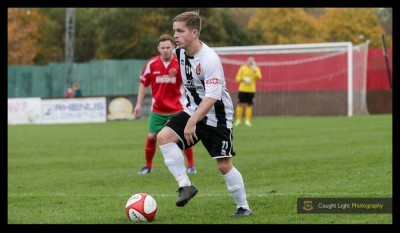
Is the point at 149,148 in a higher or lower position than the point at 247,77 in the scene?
lower

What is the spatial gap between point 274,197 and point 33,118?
25399 mm

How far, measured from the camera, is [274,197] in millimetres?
8953

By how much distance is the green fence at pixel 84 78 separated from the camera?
149ft

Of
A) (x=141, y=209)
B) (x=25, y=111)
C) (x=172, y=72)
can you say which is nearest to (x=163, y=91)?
(x=172, y=72)

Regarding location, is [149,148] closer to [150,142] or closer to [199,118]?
[150,142]

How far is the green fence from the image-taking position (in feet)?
149

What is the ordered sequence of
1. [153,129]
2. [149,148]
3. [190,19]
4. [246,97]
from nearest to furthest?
[190,19] < [153,129] < [149,148] < [246,97]

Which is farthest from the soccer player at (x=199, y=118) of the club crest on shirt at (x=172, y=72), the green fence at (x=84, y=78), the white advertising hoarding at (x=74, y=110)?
the green fence at (x=84, y=78)

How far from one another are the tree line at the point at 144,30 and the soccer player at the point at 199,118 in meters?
50.3

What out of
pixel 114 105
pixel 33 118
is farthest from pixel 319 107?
pixel 33 118

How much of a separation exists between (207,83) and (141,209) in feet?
4.50

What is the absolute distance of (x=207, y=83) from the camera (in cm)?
Result: 748

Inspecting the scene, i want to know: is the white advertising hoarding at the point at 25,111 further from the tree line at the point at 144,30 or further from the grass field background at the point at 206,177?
the tree line at the point at 144,30
